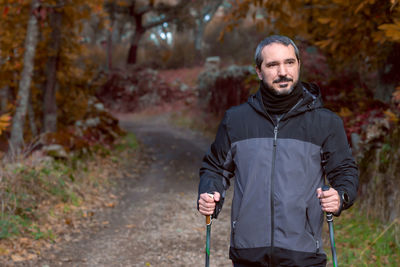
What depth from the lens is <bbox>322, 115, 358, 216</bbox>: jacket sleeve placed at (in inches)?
94.3

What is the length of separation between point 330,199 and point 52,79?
27.8 ft

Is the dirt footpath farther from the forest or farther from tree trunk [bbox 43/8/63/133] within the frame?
tree trunk [bbox 43/8/63/133]

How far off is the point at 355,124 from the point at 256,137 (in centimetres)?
505

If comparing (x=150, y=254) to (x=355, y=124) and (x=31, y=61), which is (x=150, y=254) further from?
(x=31, y=61)

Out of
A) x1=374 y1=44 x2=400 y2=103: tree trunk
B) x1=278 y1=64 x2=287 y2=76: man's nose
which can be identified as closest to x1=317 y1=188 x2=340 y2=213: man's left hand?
x1=278 y1=64 x2=287 y2=76: man's nose

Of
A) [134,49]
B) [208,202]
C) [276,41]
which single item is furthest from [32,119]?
[134,49]

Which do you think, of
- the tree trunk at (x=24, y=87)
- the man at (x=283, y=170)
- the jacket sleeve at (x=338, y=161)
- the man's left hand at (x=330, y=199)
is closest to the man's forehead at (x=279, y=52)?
the man at (x=283, y=170)

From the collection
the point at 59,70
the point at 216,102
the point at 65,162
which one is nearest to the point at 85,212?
the point at 65,162

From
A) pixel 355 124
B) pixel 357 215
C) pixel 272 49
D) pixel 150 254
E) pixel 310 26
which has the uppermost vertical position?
pixel 310 26

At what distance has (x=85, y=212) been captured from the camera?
711 centimetres

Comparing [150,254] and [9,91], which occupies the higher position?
[9,91]

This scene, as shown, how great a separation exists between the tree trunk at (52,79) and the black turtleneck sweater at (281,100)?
7969 millimetres

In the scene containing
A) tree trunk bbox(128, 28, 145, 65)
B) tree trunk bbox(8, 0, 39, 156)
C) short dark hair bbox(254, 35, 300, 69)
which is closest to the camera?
short dark hair bbox(254, 35, 300, 69)

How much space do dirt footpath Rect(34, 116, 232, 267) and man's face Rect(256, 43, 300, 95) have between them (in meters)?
3.37
